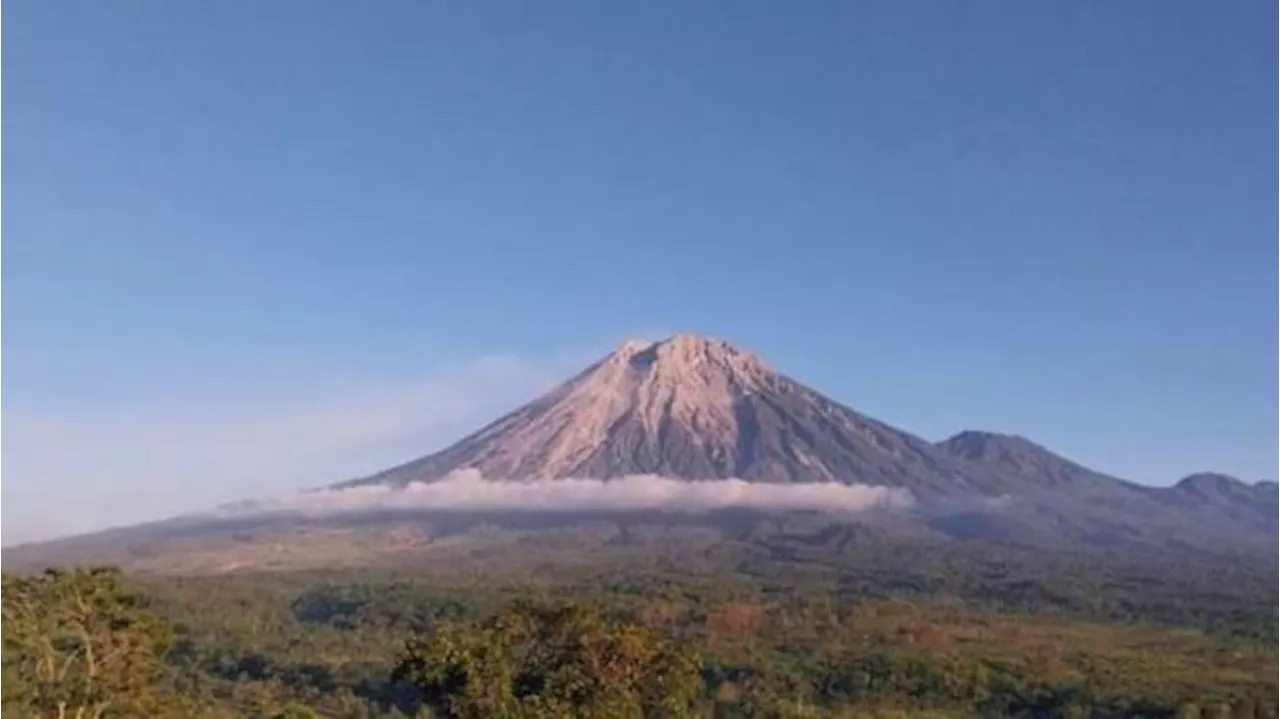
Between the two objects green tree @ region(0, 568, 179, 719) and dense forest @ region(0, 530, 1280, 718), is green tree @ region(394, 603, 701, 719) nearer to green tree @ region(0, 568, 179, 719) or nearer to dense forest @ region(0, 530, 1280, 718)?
dense forest @ region(0, 530, 1280, 718)

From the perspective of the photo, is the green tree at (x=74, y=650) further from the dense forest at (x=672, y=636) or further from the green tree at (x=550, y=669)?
the green tree at (x=550, y=669)

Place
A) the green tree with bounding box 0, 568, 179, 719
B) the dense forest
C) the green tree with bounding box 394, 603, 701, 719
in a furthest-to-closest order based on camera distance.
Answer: the green tree with bounding box 394, 603, 701, 719 → the dense forest → the green tree with bounding box 0, 568, 179, 719

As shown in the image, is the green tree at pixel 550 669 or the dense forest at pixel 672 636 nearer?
the dense forest at pixel 672 636

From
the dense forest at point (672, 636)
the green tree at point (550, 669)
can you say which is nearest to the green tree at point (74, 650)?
the dense forest at point (672, 636)

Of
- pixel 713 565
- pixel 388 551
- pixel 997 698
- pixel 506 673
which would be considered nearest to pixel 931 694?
pixel 997 698

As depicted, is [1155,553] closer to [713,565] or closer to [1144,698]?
[713,565]

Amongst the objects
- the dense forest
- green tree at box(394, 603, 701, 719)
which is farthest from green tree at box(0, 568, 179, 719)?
green tree at box(394, 603, 701, 719)

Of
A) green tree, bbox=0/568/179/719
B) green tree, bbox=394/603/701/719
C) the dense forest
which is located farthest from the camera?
green tree, bbox=394/603/701/719
